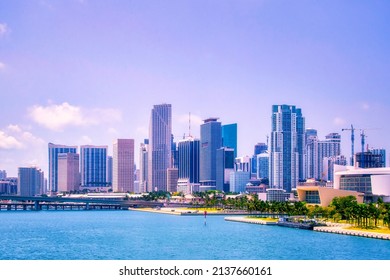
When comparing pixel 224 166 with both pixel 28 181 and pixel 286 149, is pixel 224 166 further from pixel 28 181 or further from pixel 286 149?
pixel 28 181

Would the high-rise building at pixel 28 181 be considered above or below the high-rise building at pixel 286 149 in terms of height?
below

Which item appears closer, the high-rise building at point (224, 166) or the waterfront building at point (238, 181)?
the waterfront building at point (238, 181)

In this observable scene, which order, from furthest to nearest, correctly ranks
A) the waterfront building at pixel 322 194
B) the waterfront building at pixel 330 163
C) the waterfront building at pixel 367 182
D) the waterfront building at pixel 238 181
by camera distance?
1. the waterfront building at pixel 238 181
2. the waterfront building at pixel 330 163
3. the waterfront building at pixel 367 182
4. the waterfront building at pixel 322 194

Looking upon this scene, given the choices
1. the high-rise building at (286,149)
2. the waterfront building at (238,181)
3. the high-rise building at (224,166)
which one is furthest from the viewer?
the high-rise building at (224,166)

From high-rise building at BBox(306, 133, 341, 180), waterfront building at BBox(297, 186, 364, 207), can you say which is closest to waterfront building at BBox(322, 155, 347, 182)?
high-rise building at BBox(306, 133, 341, 180)

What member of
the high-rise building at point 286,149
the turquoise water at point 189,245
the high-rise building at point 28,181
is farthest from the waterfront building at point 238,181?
the turquoise water at point 189,245

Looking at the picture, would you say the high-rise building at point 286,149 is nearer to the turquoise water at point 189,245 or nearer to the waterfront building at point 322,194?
the waterfront building at point 322,194
